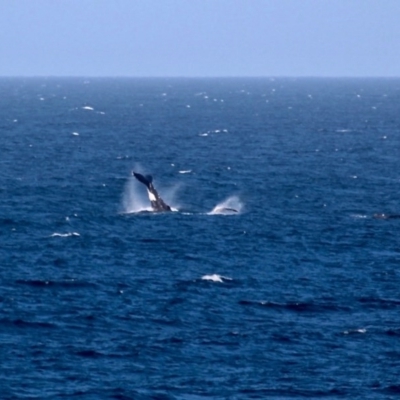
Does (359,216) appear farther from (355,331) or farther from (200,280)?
(355,331)

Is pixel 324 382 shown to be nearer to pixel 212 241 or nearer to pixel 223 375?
pixel 223 375

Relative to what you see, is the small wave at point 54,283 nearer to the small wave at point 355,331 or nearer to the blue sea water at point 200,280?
the blue sea water at point 200,280

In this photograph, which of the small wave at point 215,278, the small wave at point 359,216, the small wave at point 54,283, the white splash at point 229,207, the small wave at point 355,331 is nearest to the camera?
the small wave at point 355,331

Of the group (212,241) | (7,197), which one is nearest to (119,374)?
(212,241)

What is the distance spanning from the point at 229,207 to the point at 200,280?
82.8ft

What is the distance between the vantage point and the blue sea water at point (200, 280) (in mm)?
42844

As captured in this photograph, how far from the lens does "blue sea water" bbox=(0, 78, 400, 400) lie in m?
42.8

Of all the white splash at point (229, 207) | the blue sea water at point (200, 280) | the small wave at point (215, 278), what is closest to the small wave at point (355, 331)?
the blue sea water at point (200, 280)

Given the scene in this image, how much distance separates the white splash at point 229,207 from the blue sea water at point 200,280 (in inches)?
13.9

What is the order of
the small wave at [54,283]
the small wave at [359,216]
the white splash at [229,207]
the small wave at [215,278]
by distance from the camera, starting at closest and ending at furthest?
1. the small wave at [54,283]
2. the small wave at [215,278]
3. the small wave at [359,216]
4. the white splash at [229,207]

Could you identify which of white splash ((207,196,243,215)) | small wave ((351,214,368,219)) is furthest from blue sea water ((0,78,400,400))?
white splash ((207,196,243,215))

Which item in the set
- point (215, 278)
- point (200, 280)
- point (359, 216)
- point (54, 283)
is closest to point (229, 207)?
point (359, 216)

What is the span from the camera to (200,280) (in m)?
57.7

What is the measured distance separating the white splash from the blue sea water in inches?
13.9
